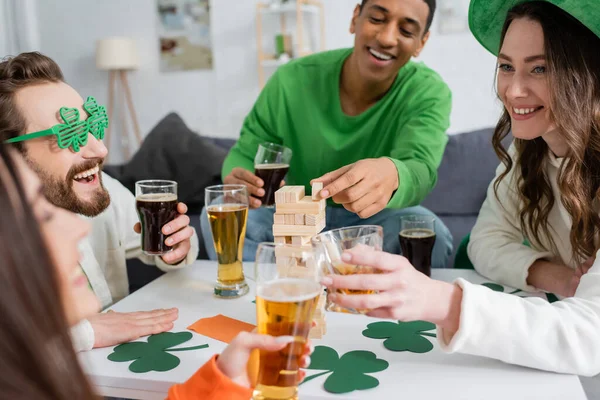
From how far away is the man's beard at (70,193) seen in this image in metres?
1.57

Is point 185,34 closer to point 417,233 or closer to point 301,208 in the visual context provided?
point 417,233

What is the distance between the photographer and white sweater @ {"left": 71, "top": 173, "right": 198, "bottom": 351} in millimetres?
1771

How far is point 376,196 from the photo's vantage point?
1630 mm

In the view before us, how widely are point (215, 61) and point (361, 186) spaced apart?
443 centimetres

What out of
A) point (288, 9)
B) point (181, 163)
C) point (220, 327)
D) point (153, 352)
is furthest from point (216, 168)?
point (153, 352)

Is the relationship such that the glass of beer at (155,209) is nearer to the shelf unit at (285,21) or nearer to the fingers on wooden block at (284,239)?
the fingers on wooden block at (284,239)

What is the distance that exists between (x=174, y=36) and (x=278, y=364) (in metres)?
5.31

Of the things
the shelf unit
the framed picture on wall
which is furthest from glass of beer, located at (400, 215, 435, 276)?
the framed picture on wall

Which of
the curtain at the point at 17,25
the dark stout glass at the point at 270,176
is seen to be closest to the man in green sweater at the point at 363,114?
the dark stout glass at the point at 270,176

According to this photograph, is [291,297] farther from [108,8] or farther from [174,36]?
[108,8]

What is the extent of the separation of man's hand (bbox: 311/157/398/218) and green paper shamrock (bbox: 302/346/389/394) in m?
0.38

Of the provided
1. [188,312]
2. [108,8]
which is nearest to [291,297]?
[188,312]

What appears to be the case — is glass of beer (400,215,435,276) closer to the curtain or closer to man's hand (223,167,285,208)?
man's hand (223,167,285,208)

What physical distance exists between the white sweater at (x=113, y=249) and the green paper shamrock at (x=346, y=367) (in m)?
0.76
